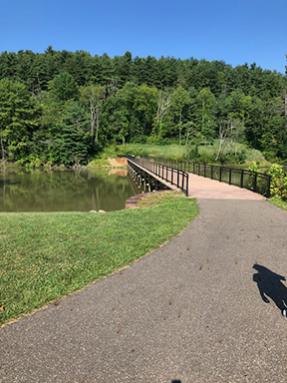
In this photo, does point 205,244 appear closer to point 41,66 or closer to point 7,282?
point 7,282

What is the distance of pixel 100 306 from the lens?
4848 millimetres

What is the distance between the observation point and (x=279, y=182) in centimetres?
1464

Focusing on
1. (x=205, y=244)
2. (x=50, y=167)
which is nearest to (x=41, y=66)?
(x=50, y=167)

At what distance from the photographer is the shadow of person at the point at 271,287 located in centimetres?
505

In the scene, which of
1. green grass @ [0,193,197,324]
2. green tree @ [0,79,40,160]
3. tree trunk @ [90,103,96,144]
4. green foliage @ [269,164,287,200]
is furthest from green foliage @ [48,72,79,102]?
green grass @ [0,193,197,324]

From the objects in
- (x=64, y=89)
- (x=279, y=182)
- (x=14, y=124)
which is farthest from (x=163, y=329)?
(x=64, y=89)

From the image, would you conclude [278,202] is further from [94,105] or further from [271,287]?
[94,105]

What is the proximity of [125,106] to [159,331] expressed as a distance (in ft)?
274

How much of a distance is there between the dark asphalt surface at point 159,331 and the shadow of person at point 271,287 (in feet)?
0.33

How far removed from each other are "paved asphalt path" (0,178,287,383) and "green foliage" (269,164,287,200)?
7919 millimetres

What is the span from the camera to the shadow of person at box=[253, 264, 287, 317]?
5047mm

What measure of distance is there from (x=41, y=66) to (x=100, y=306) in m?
122

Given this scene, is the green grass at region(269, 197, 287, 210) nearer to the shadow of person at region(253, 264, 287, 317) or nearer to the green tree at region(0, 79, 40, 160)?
the shadow of person at region(253, 264, 287, 317)

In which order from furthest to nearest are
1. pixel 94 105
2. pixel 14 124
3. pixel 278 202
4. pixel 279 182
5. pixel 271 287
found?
pixel 94 105
pixel 14 124
pixel 279 182
pixel 278 202
pixel 271 287
